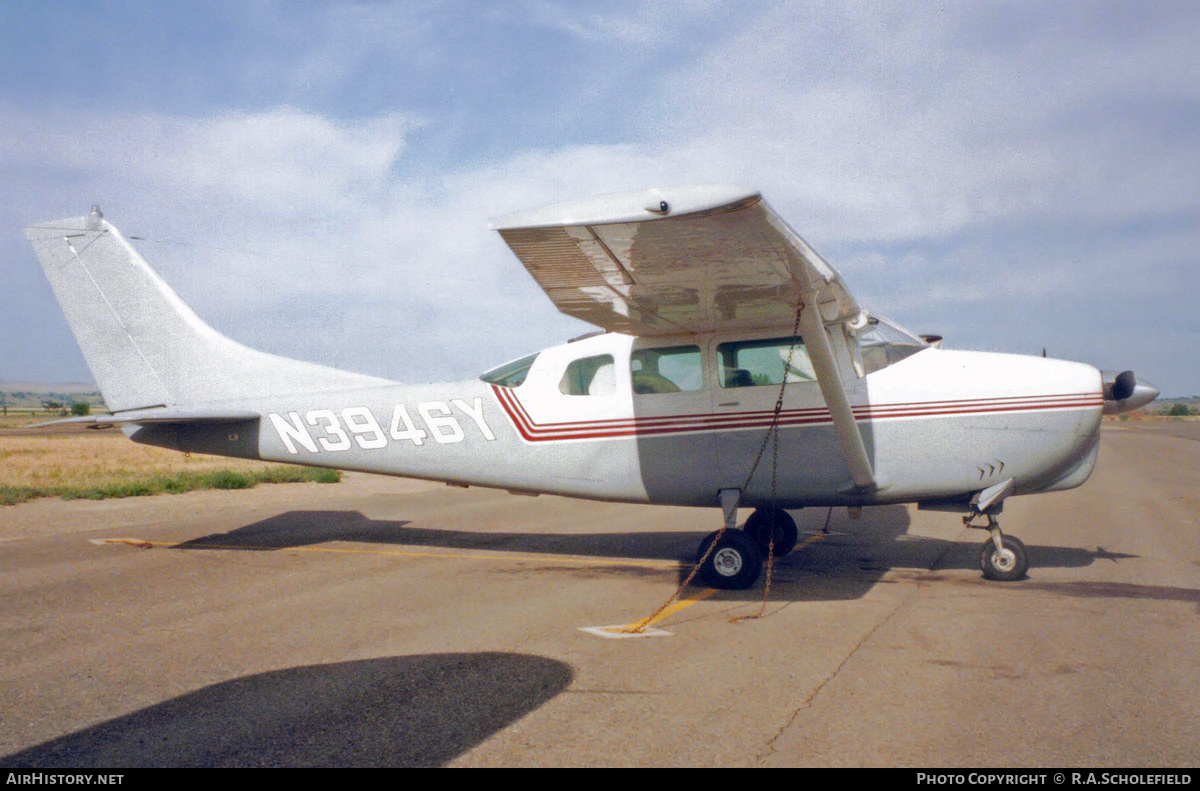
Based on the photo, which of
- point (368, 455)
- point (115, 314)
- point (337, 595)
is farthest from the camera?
point (115, 314)

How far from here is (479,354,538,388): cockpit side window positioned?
27.2 ft

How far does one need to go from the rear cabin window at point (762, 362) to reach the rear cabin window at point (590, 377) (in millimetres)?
1119

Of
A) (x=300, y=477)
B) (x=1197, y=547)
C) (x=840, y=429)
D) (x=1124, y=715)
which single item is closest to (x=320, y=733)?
(x=1124, y=715)

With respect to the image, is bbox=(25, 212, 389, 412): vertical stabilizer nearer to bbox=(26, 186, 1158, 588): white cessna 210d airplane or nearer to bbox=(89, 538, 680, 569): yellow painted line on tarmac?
bbox=(26, 186, 1158, 588): white cessna 210d airplane

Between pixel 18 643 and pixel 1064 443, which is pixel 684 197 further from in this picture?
pixel 18 643

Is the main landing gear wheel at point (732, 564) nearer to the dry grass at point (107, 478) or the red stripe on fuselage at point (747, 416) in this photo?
the red stripe on fuselage at point (747, 416)

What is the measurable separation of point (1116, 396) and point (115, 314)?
34.4ft

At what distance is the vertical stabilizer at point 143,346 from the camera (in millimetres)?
9102

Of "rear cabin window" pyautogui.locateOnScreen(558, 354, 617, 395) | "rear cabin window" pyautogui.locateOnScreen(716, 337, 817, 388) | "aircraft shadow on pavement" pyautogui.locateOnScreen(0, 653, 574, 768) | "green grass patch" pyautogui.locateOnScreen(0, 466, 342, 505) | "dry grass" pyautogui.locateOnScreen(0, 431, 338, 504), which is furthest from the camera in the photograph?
"dry grass" pyautogui.locateOnScreen(0, 431, 338, 504)

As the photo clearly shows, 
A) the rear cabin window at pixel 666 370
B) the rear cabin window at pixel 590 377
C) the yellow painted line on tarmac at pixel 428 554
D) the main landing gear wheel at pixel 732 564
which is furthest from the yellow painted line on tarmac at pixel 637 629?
the rear cabin window at pixel 590 377

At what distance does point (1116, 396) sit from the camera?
275 inches

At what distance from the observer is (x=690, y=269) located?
5.75 m

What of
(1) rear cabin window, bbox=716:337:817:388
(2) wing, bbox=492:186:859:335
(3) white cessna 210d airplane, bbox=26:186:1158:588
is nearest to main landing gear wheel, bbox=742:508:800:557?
(3) white cessna 210d airplane, bbox=26:186:1158:588

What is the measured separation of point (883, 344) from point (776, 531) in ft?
8.27
